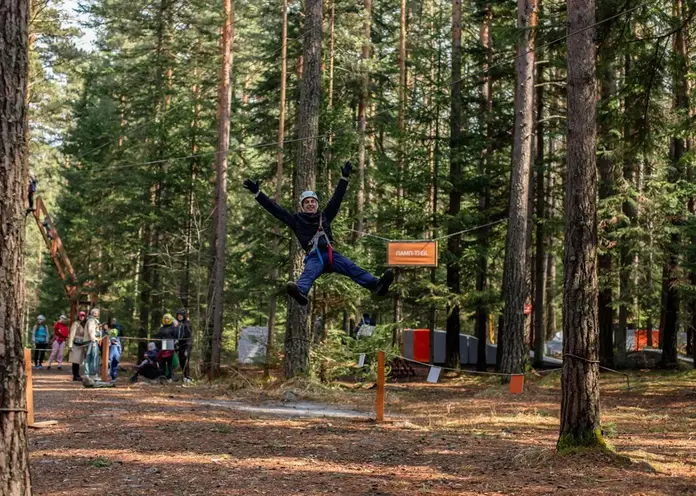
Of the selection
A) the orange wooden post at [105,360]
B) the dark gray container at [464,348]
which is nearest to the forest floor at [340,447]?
the orange wooden post at [105,360]

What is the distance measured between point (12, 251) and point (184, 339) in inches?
561

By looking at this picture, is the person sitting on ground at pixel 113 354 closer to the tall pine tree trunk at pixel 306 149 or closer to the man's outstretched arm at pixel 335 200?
the tall pine tree trunk at pixel 306 149

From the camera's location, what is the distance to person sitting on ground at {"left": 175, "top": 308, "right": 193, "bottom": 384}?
778 inches

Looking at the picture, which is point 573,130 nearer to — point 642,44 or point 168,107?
point 642,44

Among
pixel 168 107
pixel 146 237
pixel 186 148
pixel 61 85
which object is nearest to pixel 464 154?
pixel 186 148

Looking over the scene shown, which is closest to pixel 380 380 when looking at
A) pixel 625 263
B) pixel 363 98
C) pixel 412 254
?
pixel 412 254

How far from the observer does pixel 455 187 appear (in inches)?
1002

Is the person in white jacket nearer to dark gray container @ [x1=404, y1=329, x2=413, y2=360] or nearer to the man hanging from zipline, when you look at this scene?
the man hanging from zipline

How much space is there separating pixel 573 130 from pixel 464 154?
15.3 meters

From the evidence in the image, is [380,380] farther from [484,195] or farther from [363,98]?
[363,98]

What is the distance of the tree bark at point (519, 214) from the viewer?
19.5 metres

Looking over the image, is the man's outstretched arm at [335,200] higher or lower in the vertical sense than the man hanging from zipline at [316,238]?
higher

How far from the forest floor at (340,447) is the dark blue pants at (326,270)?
2.19 meters

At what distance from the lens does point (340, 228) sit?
21016 millimetres
